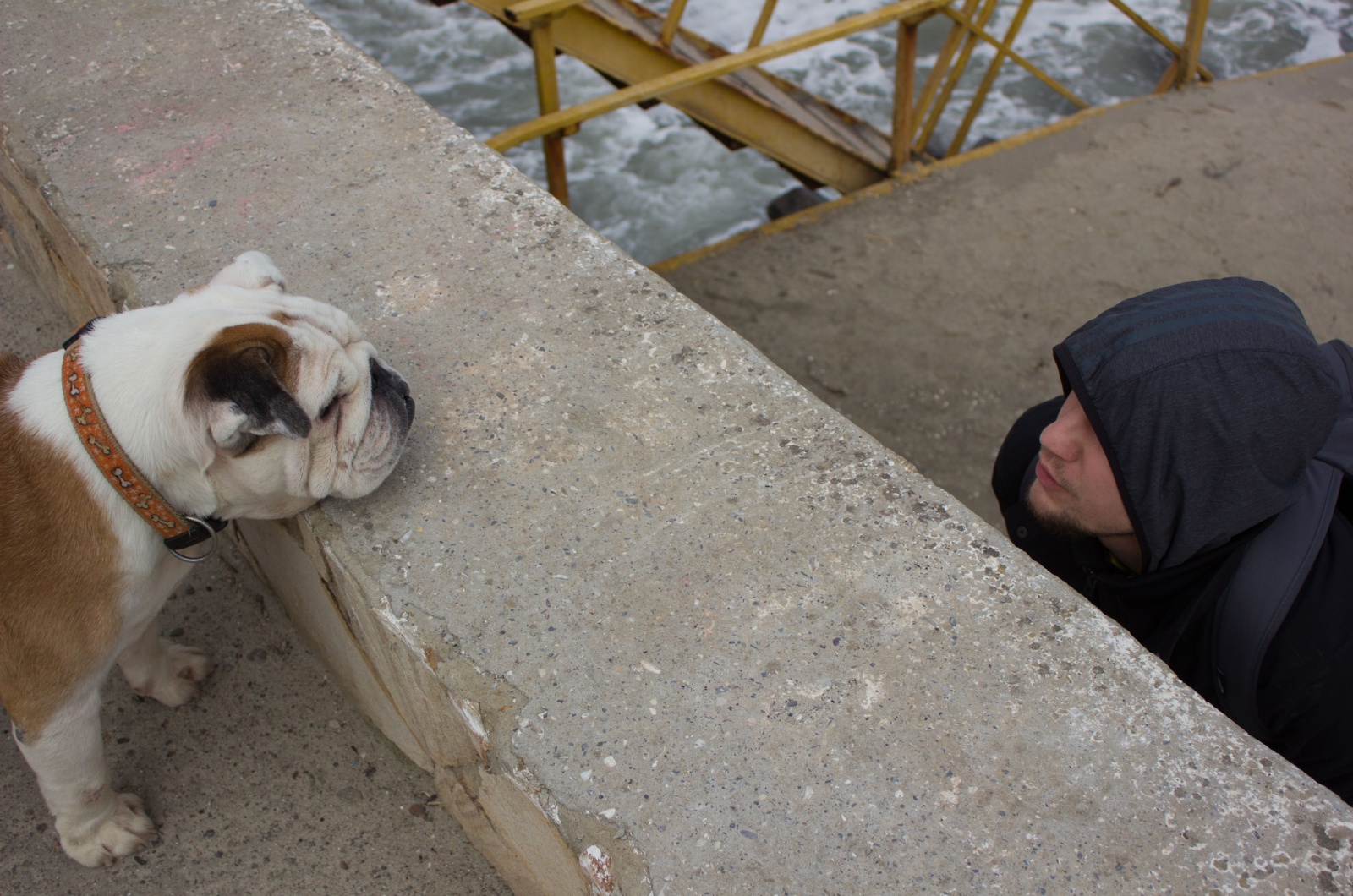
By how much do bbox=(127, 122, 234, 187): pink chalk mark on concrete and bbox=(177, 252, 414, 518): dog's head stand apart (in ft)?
3.66

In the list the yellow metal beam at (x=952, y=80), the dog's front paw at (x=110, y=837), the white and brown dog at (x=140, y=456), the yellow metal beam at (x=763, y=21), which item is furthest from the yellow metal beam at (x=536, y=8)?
the dog's front paw at (x=110, y=837)

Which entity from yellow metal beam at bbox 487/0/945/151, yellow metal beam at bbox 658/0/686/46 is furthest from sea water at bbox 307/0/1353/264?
yellow metal beam at bbox 487/0/945/151

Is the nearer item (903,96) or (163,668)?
(163,668)

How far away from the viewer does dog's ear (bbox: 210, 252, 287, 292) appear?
227 centimetres

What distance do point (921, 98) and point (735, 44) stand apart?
5.94m

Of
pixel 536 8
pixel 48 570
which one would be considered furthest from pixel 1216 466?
pixel 536 8

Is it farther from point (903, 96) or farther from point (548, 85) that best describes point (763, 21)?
point (548, 85)

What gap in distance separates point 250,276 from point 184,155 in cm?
126

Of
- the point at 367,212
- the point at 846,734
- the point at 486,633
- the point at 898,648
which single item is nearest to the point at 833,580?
the point at 898,648

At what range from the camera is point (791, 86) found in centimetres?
712

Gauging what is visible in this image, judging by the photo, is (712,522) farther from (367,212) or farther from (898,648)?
(367,212)

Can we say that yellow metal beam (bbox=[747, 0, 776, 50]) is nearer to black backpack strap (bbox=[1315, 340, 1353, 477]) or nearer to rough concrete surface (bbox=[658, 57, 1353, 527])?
rough concrete surface (bbox=[658, 57, 1353, 527])

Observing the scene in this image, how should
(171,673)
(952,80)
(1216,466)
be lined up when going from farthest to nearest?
(952,80)
(171,673)
(1216,466)

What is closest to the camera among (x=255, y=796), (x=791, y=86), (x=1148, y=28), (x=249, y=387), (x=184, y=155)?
(x=249, y=387)
